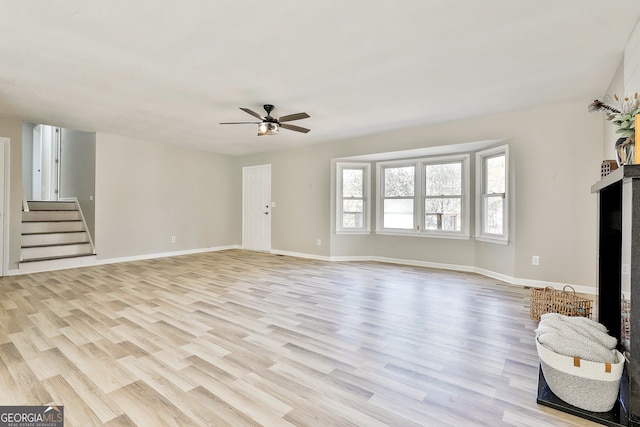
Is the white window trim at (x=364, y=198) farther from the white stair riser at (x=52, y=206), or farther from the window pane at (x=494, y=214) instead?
the white stair riser at (x=52, y=206)

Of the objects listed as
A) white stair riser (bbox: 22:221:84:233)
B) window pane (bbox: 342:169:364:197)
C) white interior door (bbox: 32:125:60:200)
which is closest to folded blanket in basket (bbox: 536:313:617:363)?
window pane (bbox: 342:169:364:197)

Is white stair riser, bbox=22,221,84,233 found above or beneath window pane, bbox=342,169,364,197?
beneath

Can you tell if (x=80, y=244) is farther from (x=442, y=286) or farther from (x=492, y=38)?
(x=492, y=38)

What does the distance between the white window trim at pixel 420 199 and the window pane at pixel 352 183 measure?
37 cm

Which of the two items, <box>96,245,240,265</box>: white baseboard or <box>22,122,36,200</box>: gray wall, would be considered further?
<box>22,122,36,200</box>: gray wall

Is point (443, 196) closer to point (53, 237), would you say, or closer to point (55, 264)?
point (55, 264)

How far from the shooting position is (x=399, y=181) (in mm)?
6051

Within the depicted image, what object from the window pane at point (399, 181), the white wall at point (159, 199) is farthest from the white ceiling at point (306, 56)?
the white wall at point (159, 199)

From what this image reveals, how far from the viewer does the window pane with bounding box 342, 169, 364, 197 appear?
6.38m

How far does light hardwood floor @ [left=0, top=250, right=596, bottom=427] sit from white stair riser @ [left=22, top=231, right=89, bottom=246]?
1398mm

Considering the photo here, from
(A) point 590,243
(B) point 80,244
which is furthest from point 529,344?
(B) point 80,244

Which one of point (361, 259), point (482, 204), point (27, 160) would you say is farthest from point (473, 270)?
point (27, 160)

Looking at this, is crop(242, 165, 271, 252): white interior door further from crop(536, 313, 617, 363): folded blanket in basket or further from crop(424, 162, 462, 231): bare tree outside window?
crop(536, 313, 617, 363): folded blanket in basket

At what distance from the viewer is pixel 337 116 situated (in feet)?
15.0
